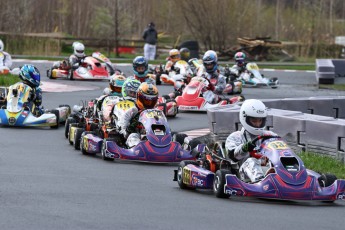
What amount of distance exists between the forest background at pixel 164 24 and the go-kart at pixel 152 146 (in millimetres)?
31910

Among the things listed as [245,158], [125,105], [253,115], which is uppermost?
[253,115]

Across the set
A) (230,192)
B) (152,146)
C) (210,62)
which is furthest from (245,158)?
(210,62)

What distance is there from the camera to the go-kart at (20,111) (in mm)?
18500

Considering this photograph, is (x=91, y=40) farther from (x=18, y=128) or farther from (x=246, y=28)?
(x=18, y=128)

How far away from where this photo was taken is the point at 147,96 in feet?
49.5

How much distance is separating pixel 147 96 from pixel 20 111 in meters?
Answer: 4.23

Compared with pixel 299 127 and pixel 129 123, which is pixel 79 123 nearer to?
pixel 129 123

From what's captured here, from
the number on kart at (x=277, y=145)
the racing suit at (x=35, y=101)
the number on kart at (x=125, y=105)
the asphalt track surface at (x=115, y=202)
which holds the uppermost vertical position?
the number on kart at (x=125, y=105)

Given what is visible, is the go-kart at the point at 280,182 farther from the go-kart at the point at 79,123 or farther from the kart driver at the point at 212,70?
the kart driver at the point at 212,70

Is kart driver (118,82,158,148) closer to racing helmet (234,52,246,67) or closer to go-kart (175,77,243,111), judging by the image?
go-kart (175,77,243,111)

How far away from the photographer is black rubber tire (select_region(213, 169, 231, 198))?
11.1 m

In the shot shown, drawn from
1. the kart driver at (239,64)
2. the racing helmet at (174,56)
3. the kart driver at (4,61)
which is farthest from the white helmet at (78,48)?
the kart driver at (239,64)

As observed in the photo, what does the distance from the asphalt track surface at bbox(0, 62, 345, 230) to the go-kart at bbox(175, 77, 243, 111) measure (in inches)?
288

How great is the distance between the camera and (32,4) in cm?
5309
